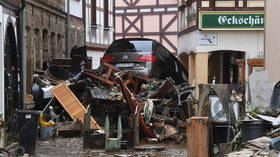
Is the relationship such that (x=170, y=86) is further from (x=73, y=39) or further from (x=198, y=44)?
(x=73, y=39)

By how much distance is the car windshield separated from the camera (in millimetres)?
21766

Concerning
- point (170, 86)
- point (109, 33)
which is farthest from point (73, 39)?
point (170, 86)

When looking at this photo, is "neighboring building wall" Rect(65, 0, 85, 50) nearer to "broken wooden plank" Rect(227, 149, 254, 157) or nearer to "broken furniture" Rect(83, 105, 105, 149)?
"broken furniture" Rect(83, 105, 105, 149)

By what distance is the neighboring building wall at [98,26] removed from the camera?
39.2 metres

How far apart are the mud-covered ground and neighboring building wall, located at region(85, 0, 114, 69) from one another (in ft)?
74.1

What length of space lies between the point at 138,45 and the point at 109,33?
21517 mm

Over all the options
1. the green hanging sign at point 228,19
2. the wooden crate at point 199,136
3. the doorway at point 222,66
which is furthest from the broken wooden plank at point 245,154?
the doorway at point 222,66

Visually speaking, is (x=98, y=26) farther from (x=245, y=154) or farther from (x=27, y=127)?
(x=245, y=154)

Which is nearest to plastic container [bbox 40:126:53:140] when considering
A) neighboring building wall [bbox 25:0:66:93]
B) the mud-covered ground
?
the mud-covered ground

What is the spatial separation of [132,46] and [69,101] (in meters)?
4.20

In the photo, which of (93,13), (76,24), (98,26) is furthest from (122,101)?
(98,26)

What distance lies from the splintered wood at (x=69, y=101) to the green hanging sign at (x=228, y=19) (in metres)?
9.12

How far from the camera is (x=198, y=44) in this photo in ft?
87.9

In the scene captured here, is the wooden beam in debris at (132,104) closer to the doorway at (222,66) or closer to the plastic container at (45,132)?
the plastic container at (45,132)
